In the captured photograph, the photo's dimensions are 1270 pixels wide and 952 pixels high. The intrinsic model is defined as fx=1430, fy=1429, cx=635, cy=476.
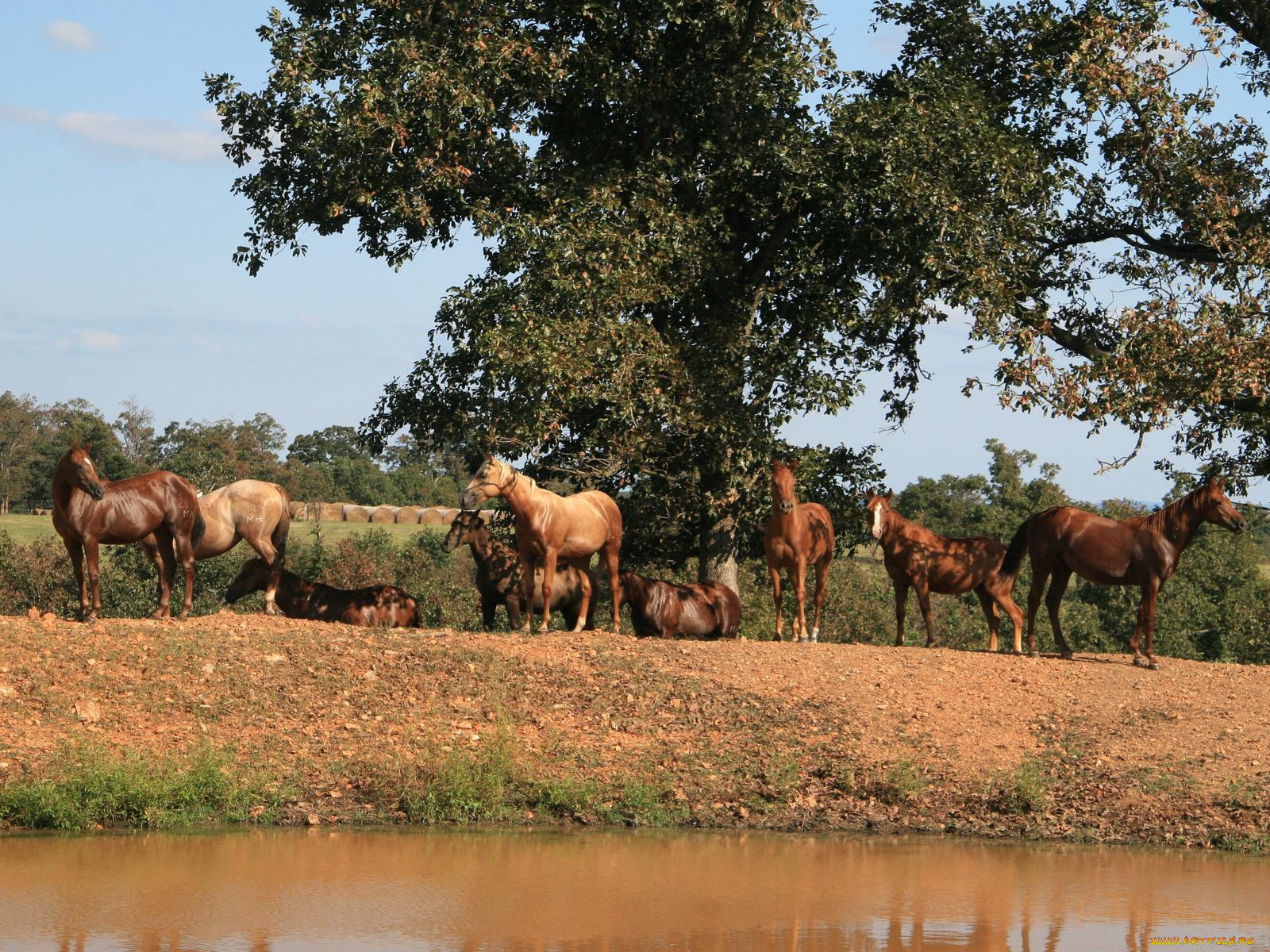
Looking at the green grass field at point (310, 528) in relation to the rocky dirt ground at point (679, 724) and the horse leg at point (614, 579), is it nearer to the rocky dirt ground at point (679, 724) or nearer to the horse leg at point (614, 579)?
the horse leg at point (614, 579)

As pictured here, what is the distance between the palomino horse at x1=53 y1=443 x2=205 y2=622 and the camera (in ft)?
47.7

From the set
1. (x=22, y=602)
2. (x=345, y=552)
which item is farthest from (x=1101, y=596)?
(x=22, y=602)

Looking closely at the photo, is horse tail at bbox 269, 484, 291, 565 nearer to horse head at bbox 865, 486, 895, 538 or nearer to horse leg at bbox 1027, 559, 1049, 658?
horse head at bbox 865, 486, 895, 538

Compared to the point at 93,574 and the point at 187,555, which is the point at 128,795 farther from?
the point at 187,555

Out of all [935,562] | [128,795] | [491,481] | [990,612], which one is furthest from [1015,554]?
[128,795]

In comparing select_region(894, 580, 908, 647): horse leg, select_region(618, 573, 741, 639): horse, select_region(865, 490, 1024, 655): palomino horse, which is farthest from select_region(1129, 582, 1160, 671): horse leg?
→ select_region(618, 573, 741, 639): horse

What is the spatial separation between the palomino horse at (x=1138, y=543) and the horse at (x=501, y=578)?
5.44 m

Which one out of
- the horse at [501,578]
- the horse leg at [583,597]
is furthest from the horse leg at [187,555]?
the horse leg at [583,597]

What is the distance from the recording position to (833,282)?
18594 mm

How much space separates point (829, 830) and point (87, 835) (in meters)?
5.73

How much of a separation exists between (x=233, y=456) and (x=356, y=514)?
624cm

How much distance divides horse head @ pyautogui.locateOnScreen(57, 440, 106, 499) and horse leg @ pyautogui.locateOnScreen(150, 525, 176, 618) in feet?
3.27

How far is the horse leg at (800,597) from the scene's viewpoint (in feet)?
53.2

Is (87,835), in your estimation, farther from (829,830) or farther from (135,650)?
(829,830)
